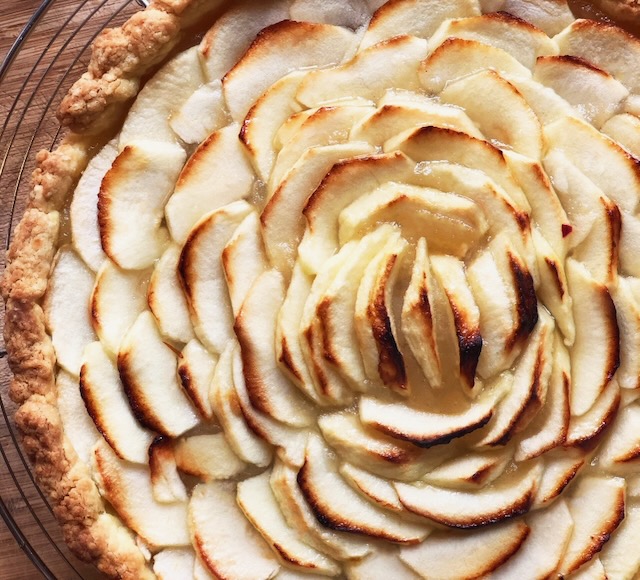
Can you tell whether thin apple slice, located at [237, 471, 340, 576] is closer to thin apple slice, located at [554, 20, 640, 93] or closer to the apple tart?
the apple tart

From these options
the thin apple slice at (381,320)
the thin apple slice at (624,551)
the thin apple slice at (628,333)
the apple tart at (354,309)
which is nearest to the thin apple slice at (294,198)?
the apple tart at (354,309)

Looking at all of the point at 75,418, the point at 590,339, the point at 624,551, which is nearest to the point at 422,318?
the point at 590,339

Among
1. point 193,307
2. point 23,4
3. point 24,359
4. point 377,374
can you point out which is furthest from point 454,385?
point 23,4

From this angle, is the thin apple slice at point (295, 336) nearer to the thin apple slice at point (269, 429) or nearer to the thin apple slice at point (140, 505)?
the thin apple slice at point (269, 429)

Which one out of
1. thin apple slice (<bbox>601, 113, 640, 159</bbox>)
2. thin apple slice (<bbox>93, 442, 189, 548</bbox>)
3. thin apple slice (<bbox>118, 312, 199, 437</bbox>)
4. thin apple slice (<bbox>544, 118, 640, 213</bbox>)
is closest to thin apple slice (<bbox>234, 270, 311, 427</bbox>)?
thin apple slice (<bbox>118, 312, 199, 437</bbox>)

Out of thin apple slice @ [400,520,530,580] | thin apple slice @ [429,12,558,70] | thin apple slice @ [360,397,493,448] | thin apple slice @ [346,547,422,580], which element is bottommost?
thin apple slice @ [346,547,422,580]

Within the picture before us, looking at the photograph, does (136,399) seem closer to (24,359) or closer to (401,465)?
(24,359)
